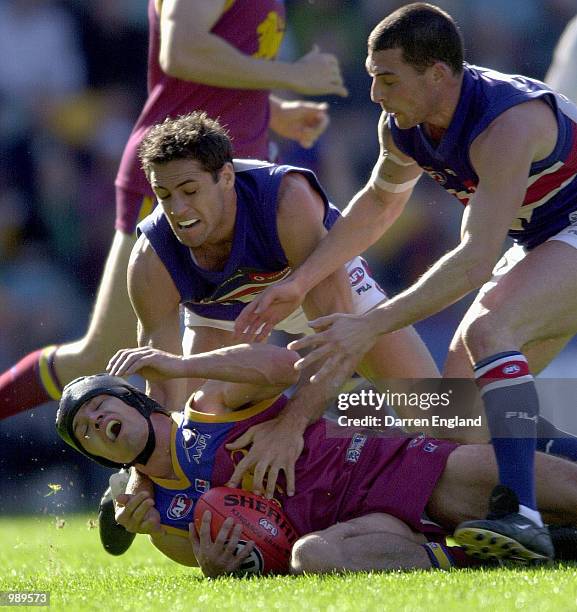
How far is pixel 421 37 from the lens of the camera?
4.10m

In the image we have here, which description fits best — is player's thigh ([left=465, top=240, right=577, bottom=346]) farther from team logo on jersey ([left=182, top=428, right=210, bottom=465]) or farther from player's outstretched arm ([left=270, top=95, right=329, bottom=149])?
player's outstretched arm ([left=270, top=95, right=329, bottom=149])

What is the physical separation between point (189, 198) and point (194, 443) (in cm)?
83

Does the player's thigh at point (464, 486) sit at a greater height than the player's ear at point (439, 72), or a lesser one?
lesser

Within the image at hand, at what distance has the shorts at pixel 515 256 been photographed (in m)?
4.26

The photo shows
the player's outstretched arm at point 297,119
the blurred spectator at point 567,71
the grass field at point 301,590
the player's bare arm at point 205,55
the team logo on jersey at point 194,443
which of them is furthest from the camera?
the blurred spectator at point 567,71

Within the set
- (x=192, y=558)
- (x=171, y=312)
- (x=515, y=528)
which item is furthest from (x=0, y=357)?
(x=515, y=528)

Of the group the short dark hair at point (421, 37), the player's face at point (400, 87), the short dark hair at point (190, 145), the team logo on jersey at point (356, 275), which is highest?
the short dark hair at point (421, 37)

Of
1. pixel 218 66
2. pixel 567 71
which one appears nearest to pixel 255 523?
pixel 218 66

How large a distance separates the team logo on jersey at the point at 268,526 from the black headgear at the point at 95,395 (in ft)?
1.50

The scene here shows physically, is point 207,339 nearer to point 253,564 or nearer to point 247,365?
point 247,365

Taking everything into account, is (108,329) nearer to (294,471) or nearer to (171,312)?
(171,312)

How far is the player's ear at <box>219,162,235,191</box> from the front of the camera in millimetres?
4328

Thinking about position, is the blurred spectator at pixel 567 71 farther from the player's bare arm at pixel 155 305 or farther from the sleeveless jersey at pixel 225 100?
the player's bare arm at pixel 155 305

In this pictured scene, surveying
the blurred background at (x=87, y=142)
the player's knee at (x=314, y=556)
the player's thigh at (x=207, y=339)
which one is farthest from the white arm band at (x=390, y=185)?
the blurred background at (x=87, y=142)
